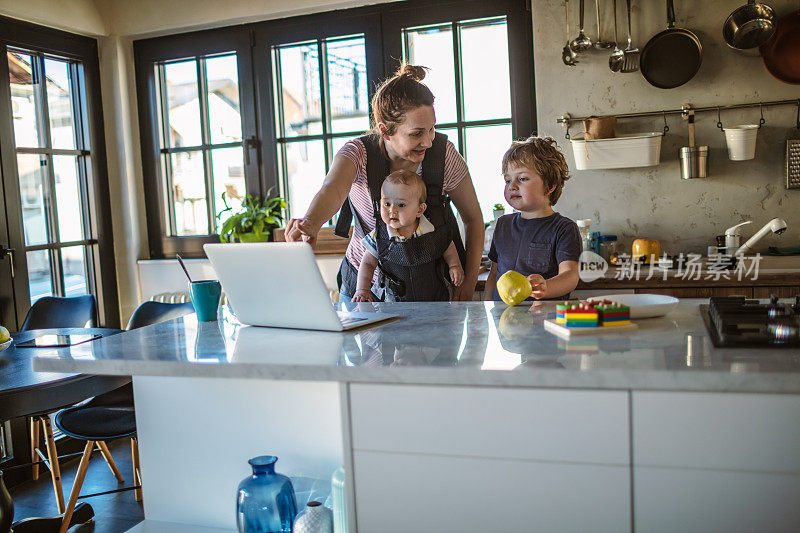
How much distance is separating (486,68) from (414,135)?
1973mm

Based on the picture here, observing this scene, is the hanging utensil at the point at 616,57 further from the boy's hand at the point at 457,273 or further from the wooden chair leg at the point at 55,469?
the wooden chair leg at the point at 55,469

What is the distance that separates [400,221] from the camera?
2.30m

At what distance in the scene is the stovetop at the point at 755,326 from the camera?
1246 millimetres

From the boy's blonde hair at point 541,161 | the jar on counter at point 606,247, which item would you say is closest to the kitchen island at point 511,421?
the boy's blonde hair at point 541,161

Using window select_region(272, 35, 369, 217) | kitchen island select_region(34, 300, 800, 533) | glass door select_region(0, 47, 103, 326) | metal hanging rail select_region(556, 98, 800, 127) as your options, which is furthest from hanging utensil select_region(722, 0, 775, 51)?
glass door select_region(0, 47, 103, 326)

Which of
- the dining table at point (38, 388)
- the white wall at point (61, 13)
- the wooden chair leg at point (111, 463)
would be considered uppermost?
the white wall at point (61, 13)

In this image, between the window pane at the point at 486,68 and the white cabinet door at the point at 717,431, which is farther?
the window pane at the point at 486,68

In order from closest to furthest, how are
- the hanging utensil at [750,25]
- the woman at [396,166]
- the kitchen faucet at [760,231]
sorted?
the woman at [396,166], the kitchen faucet at [760,231], the hanging utensil at [750,25]

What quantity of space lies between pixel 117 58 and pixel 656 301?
4.00 meters

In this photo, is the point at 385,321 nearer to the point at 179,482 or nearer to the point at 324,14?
the point at 179,482

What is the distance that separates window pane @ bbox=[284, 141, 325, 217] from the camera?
4449 millimetres

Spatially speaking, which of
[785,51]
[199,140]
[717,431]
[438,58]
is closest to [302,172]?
[199,140]

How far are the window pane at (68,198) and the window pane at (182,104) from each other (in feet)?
2.10

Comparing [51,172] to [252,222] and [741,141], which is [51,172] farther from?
[741,141]
